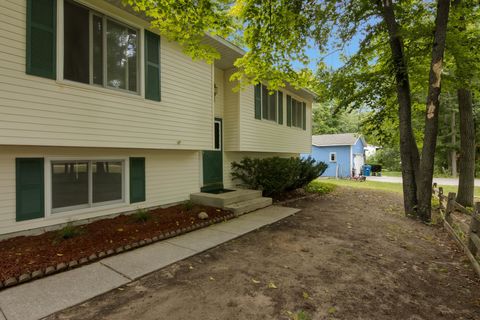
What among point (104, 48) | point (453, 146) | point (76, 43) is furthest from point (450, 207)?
point (453, 146)

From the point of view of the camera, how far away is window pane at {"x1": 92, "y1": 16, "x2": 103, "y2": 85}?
4965 millimetres

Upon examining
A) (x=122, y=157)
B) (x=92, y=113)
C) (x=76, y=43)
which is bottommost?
(x=122, y=157)

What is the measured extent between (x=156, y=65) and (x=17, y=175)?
3.64 meters

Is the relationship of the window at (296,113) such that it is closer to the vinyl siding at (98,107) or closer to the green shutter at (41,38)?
the vinyl siding at (98,107)

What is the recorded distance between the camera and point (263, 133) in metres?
10.3

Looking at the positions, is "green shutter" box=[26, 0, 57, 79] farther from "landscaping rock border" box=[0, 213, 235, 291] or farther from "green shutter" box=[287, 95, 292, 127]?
"green shutter" box=[287, 95, 292, 127]

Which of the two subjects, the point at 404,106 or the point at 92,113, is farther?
the point at 404,106

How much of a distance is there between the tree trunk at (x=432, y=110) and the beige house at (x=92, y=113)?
→ 5386 millimetres

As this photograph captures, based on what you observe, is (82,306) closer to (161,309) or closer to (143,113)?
(161,309)

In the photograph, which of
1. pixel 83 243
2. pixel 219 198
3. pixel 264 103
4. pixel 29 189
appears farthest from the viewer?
pixel 264 103

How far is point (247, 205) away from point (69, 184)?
14.6 feet

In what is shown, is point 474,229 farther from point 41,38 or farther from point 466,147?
point 41,38

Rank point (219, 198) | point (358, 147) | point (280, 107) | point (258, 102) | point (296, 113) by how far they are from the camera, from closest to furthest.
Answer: point (219, 198), point (258, 102), point (280, 107), point (296, 113), point (358, 147)

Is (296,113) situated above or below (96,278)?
above
